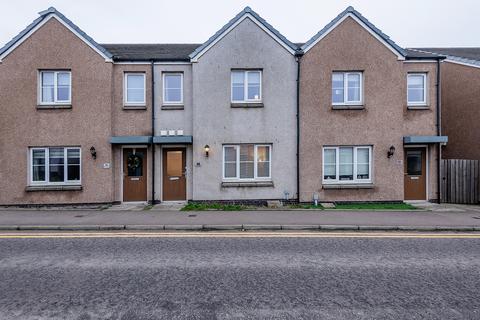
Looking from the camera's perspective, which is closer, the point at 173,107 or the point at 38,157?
the point at 38,157

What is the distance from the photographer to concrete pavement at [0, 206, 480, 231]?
8242 millimetres

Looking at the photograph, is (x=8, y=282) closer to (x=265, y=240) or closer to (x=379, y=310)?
(x=265, y=240)

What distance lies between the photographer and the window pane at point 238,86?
12.6m

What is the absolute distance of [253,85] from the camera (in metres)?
12.6

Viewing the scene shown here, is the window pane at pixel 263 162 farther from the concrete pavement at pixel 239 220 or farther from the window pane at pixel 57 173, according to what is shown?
the window pane at pixel 57 173

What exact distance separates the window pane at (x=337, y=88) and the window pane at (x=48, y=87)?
12.6 metres

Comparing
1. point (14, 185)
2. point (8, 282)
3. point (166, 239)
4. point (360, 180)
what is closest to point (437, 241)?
point (360, 180)

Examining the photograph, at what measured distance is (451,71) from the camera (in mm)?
15117

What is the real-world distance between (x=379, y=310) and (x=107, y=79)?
12.8 metres

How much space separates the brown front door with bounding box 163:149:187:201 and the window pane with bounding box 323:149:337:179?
21.5 feet

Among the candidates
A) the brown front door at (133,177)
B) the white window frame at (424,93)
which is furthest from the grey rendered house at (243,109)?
the white window frame at (424,93)

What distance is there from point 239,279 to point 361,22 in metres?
12.6

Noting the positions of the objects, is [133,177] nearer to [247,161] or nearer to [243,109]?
[247,161]

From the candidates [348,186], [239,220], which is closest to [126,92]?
[239,220]
